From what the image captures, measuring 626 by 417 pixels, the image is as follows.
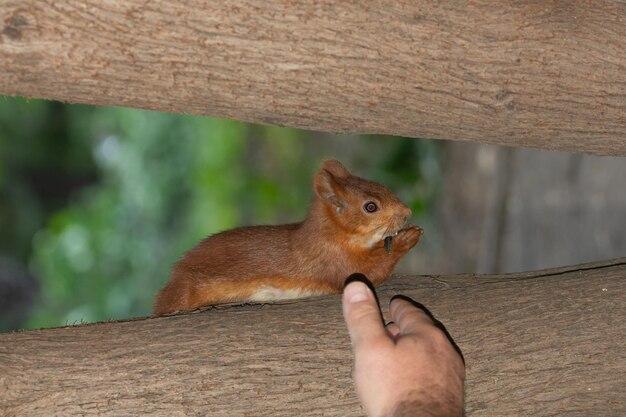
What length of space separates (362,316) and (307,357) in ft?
1.21

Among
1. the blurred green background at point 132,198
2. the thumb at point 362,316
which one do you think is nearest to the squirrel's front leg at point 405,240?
the thumb at point 362,316

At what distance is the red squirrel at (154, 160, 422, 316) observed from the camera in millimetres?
2535

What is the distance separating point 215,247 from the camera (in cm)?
264

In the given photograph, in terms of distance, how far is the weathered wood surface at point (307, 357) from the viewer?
6.63 feet

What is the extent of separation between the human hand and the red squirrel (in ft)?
2.33

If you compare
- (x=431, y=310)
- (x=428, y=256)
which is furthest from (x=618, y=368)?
(x=428, y=256)

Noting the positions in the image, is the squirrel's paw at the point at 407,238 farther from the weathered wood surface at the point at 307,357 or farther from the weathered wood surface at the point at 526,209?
the weathered wood surface at the point at 526,209

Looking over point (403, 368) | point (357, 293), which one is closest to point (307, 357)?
point (357, 293)

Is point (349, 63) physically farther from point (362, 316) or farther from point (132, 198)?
point (132, 198)

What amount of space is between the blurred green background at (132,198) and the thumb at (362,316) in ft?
14.7

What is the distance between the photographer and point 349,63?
1885mm

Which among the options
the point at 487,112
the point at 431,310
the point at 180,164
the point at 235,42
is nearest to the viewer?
the point at 235,42

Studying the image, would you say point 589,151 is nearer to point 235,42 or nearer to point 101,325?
point 235,42

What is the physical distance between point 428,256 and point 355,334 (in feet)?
14.8
